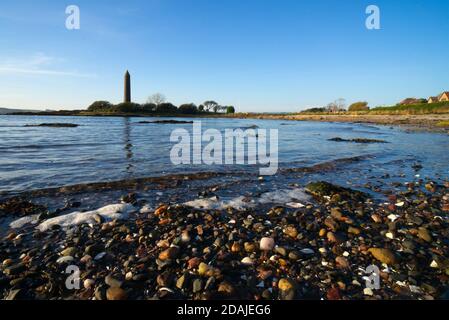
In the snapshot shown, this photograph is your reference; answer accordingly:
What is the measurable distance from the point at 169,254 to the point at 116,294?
0.97 metres

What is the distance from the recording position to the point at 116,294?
2.96m

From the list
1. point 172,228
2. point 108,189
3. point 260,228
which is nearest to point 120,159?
point 108,189

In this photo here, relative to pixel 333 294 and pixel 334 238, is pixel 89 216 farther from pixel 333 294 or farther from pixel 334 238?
pixel 334 238

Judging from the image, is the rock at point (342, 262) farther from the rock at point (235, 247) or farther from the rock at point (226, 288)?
the rock at point (226, 288)

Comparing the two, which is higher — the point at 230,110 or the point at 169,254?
the point at 230,110

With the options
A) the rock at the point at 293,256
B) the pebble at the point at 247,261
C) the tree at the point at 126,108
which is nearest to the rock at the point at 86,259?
the pebble at the point at 247,261

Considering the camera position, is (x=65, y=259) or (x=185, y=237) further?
(x=185, y=237)

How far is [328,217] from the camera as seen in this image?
5293 mm

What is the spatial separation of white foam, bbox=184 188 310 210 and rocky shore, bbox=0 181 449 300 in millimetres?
215

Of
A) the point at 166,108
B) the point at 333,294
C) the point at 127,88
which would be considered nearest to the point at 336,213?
the point at 333,294

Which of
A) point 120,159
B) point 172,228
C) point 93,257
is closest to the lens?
point 93,257
